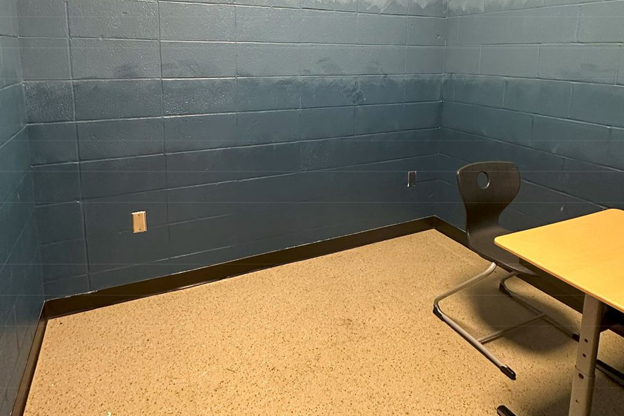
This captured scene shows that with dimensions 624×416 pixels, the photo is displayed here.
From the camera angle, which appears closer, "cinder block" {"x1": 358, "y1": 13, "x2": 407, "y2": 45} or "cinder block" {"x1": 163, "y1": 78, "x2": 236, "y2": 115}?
"cinder block" {"x1": 163, "y1": 78, "x2": 236, "y2": 115}

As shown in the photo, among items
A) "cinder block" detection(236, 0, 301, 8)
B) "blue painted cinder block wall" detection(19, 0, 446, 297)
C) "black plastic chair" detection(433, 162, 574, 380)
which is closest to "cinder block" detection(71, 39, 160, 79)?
"blue painted cinder block wall" detection(19, 0, 446, 297)

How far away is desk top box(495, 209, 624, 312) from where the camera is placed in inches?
56.1

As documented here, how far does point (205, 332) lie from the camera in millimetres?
2498

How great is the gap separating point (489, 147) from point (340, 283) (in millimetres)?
Result: 1419

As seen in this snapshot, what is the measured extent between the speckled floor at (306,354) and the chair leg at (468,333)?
0.11ft

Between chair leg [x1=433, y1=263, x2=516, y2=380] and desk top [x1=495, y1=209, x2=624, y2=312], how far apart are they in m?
0.55

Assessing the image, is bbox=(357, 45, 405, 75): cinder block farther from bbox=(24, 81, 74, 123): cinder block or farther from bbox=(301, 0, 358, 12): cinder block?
bbox=(24, 81, 74, 123): cinder block

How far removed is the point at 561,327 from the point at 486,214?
73 cm

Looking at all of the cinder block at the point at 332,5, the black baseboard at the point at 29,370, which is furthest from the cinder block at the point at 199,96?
the black baseboard at the point at 29,370

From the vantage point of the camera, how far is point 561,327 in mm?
2537

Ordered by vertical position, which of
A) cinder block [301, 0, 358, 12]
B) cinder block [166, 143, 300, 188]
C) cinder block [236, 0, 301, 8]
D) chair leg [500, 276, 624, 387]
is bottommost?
chair leg [500, 276, 624, 387]

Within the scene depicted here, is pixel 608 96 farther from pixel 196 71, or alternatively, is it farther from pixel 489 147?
pixel 196 71

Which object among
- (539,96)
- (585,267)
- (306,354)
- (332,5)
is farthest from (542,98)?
(306,354)

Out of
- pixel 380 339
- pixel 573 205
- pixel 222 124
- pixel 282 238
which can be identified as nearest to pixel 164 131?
pixel 222 124
